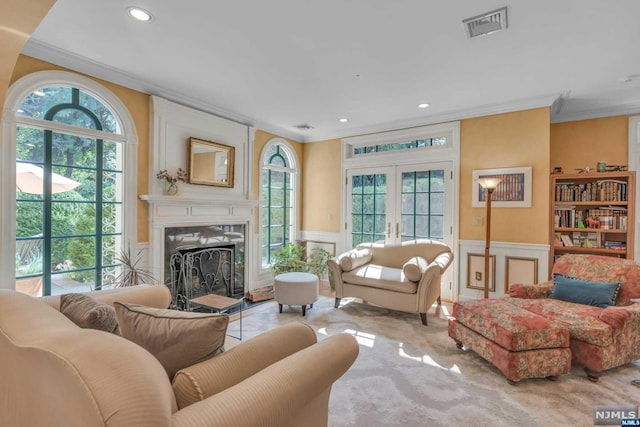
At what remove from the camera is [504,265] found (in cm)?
391

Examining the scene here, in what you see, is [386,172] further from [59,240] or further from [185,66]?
[59,240]

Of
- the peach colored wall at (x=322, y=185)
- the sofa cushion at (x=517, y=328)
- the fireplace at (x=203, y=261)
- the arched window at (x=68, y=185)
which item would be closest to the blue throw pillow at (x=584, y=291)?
the sofa cushion at (x=517, y=328)

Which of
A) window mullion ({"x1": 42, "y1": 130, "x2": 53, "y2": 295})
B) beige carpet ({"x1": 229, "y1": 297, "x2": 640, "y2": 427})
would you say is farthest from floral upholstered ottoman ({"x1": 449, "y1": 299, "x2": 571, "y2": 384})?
window mullion ({"x1": 42, "y1": 130, "x2": 53, "y2": 295})

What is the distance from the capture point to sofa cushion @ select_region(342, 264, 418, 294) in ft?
11.5

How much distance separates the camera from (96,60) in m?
2.82

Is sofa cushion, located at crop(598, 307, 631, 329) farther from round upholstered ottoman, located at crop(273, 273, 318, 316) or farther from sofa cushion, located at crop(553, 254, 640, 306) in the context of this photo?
round upholstered ottoman, located at crop(273, 273, 318, 316)

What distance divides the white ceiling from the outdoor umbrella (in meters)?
0.95

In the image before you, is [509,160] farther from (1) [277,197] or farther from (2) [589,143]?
(1) [277,197]

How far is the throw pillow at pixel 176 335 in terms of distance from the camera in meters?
1.07

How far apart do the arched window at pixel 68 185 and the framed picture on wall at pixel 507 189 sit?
13.6 feet

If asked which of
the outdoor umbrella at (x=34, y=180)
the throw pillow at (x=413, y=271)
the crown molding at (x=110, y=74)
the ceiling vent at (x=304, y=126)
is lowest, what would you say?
the throw pillow at (x=413, y=271)

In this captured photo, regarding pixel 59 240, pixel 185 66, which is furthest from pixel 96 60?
pixel 59 240

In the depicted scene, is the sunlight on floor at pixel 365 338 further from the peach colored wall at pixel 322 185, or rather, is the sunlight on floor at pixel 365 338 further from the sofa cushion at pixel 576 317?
the peach colored wall at pixel 322 185

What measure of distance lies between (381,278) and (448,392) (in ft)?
5.21
